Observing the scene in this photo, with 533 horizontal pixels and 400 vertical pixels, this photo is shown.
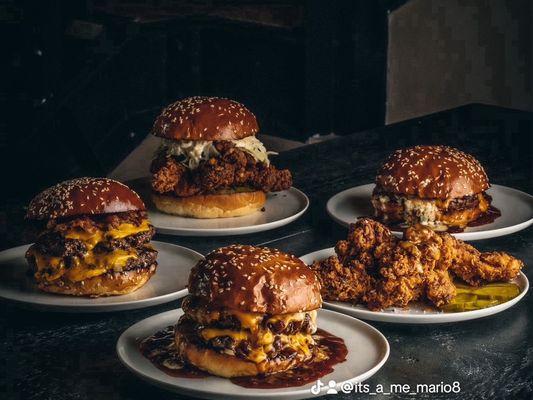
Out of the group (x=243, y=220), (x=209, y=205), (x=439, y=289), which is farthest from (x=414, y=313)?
(x=209, y=205)

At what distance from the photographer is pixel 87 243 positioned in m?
3.08

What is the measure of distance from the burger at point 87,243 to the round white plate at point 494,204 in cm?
101

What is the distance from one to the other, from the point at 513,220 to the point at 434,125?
5.89 ft

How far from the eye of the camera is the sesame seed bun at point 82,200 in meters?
3.07

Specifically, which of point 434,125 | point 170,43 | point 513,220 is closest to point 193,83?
point 170,43

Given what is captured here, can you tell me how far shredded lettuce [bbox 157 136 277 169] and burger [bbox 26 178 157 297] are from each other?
41.6 inches

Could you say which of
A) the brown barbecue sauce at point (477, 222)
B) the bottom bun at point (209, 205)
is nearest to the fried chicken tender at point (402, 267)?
the brown barbecue sauce at point (477, 222)

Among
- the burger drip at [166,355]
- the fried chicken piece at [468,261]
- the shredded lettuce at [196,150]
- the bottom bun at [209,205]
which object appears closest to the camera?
the burger drip at [166,355]

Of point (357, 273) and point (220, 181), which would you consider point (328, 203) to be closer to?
point (220, 181)

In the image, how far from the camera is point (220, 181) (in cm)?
415

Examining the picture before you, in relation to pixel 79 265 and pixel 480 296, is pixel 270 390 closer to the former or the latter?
pixel 480 296

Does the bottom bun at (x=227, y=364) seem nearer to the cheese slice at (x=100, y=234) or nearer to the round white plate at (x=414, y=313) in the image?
the round white plate at (x=414, y=313)

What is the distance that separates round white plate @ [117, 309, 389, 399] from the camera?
2248mm

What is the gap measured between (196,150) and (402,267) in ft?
5.12
